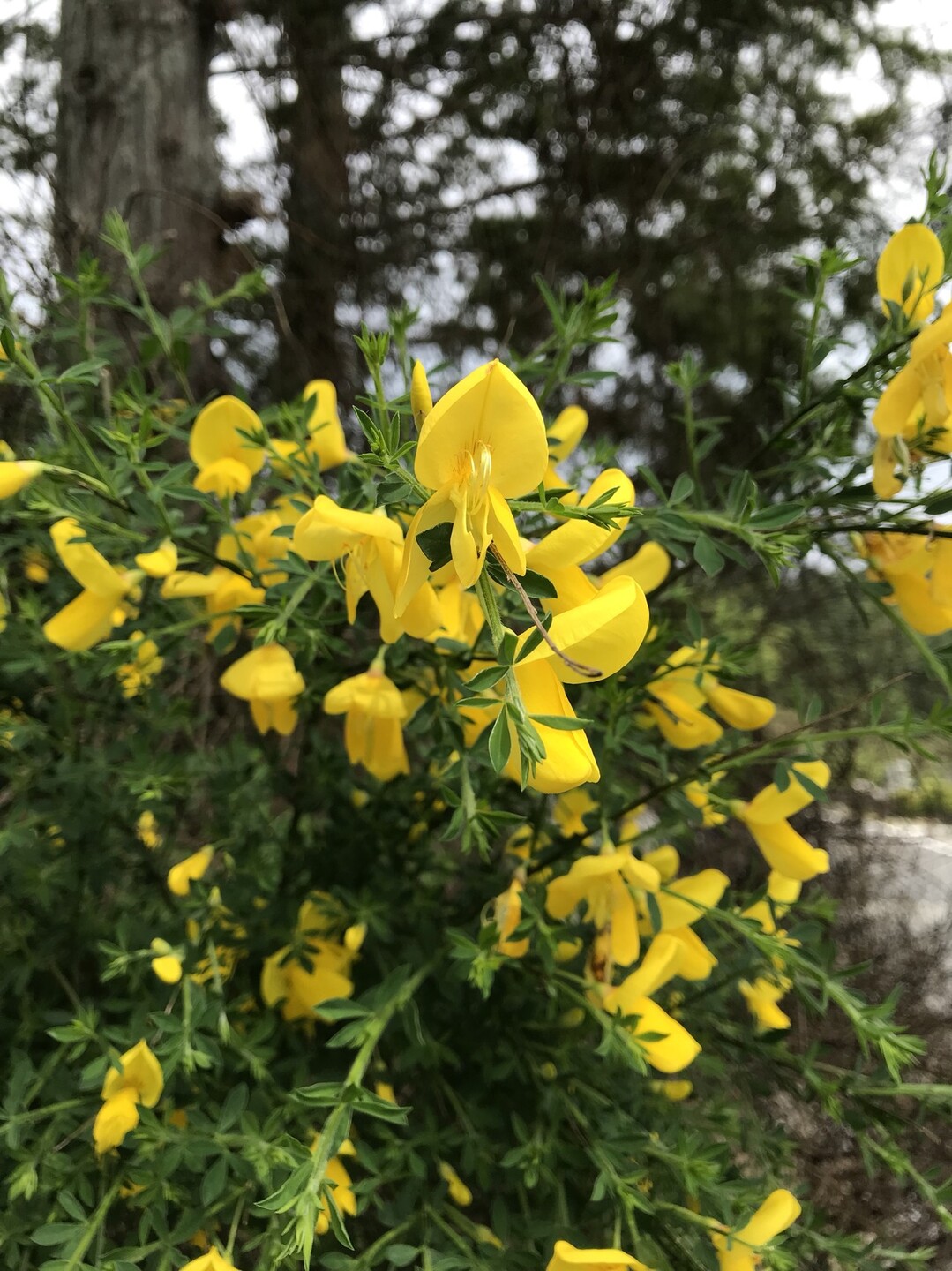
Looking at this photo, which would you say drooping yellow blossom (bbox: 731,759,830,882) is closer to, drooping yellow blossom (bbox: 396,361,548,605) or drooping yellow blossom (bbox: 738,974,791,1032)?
drooping yellow blossom (bbox: 738,974,791,1032)

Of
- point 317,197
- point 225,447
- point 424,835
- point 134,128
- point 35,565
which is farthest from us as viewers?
point 317,197

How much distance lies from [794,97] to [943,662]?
186 cm

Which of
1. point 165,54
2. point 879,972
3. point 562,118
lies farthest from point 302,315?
point 879,972

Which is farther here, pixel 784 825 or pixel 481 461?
pixel 784 825

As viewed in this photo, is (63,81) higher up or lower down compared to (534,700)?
higher up

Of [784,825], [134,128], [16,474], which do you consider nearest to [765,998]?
[784,825]

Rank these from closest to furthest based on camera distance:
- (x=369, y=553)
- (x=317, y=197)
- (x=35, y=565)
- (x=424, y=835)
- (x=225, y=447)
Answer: (x=369, y=553) < (x=225, y=447) < (x=424, y=835) < (x=35, y=565) < (x=317, y=197)

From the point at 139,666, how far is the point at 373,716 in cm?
23

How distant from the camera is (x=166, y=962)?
64 cm

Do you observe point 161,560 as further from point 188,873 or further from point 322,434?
point 188,873

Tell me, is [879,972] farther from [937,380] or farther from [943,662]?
[937,380]

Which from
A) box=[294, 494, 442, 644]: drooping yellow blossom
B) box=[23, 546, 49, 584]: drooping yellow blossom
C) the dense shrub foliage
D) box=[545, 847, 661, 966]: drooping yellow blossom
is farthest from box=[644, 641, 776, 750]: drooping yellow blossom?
box=[23, 546, 49, 584]: drooping yellow blossom

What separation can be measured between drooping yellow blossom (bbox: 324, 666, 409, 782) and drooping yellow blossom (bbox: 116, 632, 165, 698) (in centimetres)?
17

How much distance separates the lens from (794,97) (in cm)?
189
